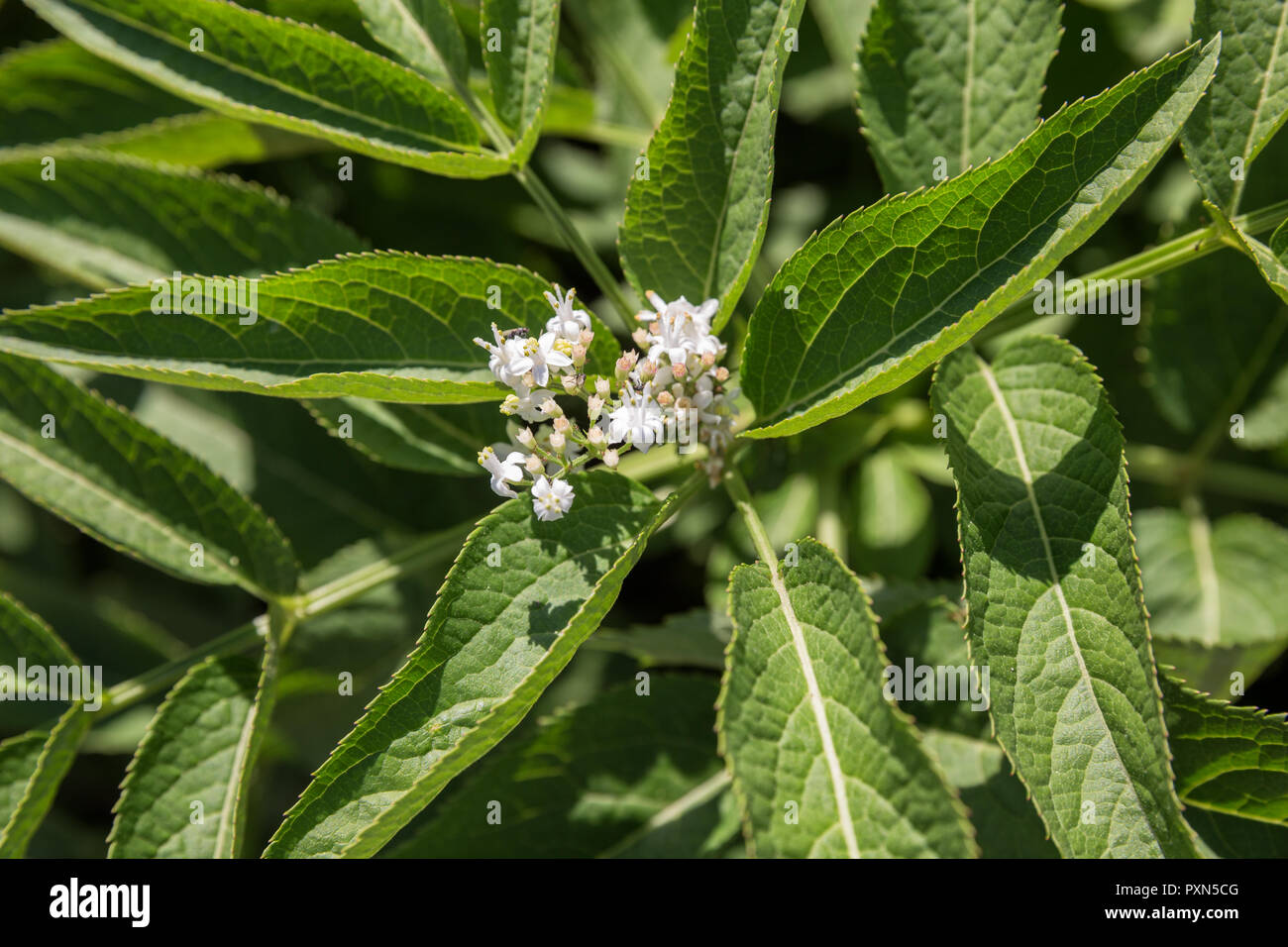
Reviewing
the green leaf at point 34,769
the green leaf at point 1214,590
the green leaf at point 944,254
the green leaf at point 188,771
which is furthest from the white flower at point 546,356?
the green leaf at point 1214,590

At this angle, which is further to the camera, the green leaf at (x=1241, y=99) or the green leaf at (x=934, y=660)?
the green leaf at (x=934, y=660)

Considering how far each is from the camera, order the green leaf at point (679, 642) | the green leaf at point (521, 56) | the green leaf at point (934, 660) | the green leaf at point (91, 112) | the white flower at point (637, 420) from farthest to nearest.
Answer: the green leaf at point (91, 112) → the green leaf at point (679, 642) → the green leaf at point (934, 660) → the green leaf at point (521, 56) → the white flower at point (637, 420)

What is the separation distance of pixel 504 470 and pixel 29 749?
170 cm

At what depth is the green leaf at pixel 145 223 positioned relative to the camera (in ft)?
9.51

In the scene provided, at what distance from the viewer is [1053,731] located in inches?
76.5

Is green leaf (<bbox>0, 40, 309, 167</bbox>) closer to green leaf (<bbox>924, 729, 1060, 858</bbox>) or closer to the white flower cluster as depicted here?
the white flower cluster

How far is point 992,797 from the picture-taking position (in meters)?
2.54

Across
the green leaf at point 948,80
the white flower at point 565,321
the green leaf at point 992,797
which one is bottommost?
the green leaf at point 992,797

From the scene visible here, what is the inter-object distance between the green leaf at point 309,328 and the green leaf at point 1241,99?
1.51 meters

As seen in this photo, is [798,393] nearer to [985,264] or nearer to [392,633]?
[985,264]

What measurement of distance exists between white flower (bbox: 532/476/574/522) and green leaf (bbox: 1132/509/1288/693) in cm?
182

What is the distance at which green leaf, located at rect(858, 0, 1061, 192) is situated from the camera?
7.74ft

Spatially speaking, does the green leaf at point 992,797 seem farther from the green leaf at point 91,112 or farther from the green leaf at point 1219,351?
the green leaf at point 91,112

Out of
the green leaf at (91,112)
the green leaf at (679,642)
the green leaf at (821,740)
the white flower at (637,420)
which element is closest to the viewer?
the green leaf at (821,740)
